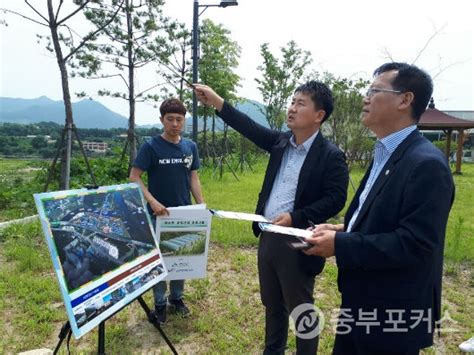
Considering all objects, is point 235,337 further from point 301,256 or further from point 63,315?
point 63,315

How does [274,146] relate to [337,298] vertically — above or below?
above

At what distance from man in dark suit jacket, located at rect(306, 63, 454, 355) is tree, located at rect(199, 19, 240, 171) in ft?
34.1

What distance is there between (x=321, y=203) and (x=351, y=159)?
40.3 ft

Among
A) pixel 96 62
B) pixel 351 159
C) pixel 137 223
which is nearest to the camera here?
pixel 137 223

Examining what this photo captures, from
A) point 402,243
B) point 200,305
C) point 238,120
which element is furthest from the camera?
point 200,305

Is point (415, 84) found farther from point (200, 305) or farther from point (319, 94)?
point (200, 305)

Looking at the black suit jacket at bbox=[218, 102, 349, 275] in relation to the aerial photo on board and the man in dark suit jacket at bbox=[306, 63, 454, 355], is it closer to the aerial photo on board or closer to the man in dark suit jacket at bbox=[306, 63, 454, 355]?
the man in dark suit jacket at bbox=[306, 63, 454, 355]

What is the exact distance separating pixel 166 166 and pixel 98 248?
0.99m

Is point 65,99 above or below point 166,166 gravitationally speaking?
above

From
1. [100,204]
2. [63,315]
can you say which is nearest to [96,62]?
[63,315]

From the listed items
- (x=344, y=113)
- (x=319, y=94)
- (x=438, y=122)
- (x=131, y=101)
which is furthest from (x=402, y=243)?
(x=438, y=122)

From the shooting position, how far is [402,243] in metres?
1.29

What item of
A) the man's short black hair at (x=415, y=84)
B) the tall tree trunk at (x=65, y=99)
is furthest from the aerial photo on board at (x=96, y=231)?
the tall tree trunk at (x=65, y=99)

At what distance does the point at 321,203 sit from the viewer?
2.09 meters
